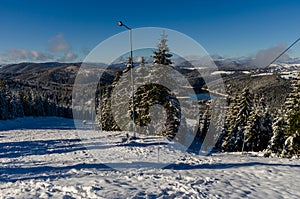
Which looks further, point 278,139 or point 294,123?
point 278,139

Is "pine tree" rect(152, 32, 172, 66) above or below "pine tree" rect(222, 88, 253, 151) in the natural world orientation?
above

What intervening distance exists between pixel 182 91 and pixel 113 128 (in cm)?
1786

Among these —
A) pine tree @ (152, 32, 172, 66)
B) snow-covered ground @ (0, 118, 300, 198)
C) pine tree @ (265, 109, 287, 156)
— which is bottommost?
pine tree @ (265, 109, 287, 156)

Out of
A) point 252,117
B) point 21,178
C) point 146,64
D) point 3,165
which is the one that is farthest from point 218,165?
point 252,117

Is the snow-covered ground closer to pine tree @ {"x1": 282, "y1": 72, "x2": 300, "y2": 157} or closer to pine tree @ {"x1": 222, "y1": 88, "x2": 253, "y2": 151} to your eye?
pine tree @ {"x1": 282, "y1": 72, "x2": 300, "y2": 157}

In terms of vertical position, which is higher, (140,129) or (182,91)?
(182,91)

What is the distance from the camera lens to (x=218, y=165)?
37.9 feet

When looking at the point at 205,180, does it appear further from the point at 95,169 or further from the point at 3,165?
the point at 3,165

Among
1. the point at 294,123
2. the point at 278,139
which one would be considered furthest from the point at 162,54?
the point at 278,139

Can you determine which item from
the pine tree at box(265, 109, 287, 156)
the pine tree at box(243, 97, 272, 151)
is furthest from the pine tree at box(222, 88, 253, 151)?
the pine tree at box(265, 109, 287, 156)

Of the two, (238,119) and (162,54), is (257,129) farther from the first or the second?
(162,54)

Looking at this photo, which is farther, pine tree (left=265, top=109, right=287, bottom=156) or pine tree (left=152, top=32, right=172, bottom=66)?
pine tree (left=265, top=109, right=287, bottom=156)

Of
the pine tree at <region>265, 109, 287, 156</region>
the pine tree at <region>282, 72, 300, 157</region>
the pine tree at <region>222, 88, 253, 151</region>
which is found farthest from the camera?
the pine tree at <region>222, 88, 253, 151</region>

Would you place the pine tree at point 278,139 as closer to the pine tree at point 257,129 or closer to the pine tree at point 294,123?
the pine tree at point 257,129
